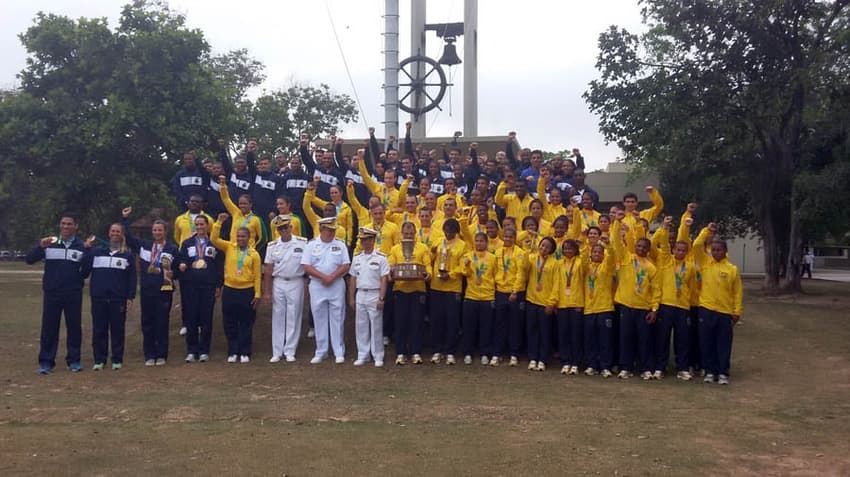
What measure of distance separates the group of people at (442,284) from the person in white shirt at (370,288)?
0.02m

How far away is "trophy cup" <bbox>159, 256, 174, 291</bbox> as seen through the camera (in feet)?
31.2

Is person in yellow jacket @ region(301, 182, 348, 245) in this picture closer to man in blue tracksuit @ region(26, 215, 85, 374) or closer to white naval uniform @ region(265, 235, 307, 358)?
white naval uniform @ region(265, 235, 307, 358)

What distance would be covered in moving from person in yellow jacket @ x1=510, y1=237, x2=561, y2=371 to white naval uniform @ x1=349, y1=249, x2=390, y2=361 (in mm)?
1707

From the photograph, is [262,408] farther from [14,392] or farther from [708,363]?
[708,363]

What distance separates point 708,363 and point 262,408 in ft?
17.1

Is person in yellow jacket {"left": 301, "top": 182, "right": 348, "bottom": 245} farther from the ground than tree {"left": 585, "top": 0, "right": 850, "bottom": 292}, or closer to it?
closer to it

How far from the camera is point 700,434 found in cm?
634

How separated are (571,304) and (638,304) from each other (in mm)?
795

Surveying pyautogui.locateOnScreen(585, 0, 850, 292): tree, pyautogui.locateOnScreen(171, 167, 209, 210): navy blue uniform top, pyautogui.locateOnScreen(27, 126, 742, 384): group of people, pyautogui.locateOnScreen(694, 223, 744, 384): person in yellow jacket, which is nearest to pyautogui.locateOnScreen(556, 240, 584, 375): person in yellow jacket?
pyautogui.locateOnScreen(27, 126, 742, 384): group of people

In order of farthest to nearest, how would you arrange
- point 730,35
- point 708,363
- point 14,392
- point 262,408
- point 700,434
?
point 730,35 < point 708,363 < point 14,392 < point 262,408 < point 700,434

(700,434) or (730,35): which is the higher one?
(730,35)

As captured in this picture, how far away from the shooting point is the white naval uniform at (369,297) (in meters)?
9.47

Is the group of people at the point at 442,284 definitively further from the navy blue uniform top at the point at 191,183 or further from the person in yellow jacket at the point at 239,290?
the navy blue uniform top at the point at 191,183

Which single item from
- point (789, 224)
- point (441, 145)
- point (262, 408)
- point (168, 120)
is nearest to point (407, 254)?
point (262, 408)
